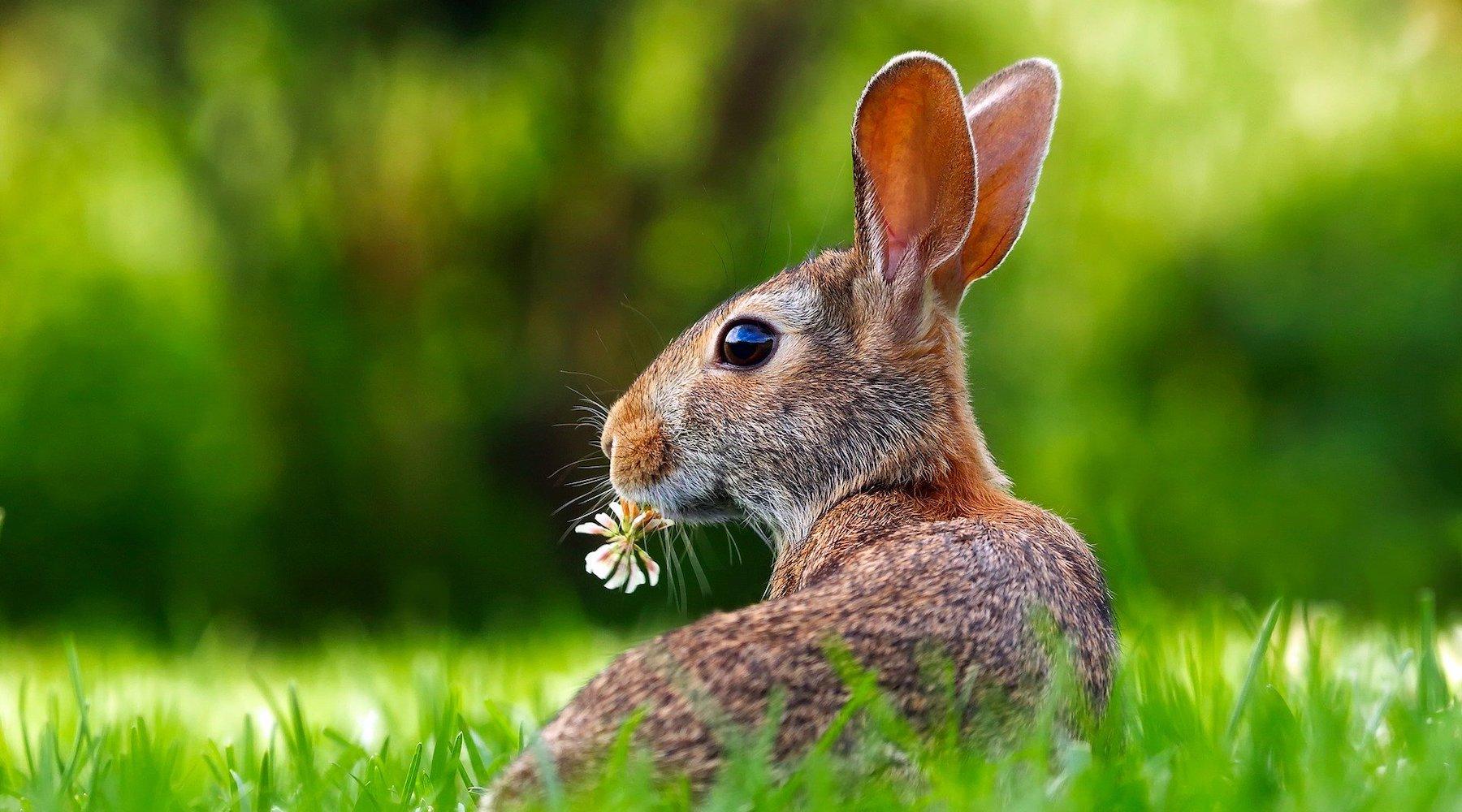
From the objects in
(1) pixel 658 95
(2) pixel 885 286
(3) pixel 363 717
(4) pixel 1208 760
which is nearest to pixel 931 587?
(4) pixel 1208 760

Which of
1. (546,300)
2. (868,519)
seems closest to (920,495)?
(868,519)

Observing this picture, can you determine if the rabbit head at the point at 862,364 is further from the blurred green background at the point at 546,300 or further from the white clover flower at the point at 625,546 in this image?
the blurred green background at the point at 546,300

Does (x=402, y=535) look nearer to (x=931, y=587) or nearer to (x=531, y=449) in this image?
(x=531, y=449)

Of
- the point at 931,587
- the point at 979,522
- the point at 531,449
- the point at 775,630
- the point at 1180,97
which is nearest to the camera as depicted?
the point at 775,630

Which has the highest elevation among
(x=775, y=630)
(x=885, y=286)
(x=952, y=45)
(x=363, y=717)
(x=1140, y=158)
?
(x=952, y=45)

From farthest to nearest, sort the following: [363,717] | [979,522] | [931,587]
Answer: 1. [363,717]
2. [979,522]
3. [931,587]

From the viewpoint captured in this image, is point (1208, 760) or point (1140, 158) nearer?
point (1208, 760)

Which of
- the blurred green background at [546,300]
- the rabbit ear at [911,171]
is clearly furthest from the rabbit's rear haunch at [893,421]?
the blurred green background at [546,300]

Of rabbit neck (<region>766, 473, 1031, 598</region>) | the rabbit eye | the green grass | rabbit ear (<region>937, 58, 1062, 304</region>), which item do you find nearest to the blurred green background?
the green grass
